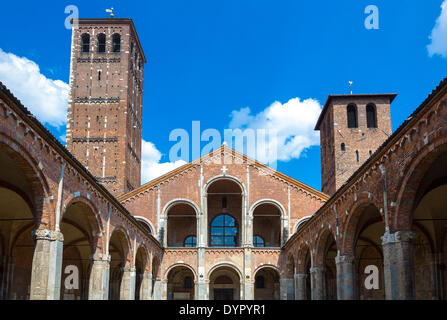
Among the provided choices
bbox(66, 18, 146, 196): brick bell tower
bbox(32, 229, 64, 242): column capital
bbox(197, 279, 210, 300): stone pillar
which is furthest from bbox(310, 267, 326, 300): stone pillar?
bbox(66, 18, 146, 196): brick bell tower

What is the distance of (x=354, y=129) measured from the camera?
131ft

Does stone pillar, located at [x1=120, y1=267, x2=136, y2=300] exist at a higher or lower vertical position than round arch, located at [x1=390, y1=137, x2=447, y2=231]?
lower

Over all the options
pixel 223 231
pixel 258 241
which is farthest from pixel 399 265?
pixel 223 231

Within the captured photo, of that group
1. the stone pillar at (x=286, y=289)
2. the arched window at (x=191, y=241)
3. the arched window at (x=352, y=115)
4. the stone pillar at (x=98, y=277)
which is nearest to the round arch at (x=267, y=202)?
the stone pillar at (x=286, y=289)

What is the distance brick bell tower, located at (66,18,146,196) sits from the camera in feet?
127

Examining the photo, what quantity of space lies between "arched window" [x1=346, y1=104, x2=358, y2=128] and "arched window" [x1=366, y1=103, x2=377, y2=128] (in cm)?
93

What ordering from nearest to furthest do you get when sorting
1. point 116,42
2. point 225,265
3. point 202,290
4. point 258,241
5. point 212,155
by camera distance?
point 202,290 < point 225,265 < point 212,155 < point 258,241 < point 116,42

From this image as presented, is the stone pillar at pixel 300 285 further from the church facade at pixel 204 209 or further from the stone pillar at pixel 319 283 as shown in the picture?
the stone pillar at pixel 319 283

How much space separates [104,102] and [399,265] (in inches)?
1219

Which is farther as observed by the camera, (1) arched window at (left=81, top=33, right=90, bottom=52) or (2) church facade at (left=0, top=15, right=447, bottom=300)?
(1) arched window at (left=81, top=33, right=90, bottom=52)

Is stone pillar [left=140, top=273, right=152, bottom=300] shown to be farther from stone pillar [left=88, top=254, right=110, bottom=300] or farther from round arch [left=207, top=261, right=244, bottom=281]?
stone pillar [left=88, top=254, right=110, bottom=300]

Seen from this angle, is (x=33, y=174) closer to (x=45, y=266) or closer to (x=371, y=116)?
(x=45, y=266)

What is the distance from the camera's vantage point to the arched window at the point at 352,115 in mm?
40312
